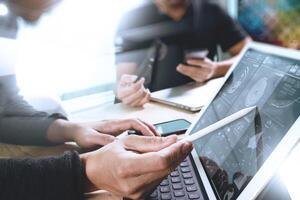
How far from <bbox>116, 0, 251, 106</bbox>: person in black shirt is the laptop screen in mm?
311

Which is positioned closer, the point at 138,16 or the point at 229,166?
the point at 229,166

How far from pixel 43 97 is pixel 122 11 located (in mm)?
301

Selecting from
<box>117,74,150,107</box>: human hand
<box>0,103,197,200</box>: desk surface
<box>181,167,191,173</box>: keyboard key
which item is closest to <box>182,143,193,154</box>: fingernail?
<box>181,167,191,173</box>: keyboard key

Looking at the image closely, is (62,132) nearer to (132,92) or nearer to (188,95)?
(132,92)

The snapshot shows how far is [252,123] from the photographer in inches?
17.7

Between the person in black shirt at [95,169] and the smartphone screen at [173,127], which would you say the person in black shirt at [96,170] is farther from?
the smartphone screen at [173,127]

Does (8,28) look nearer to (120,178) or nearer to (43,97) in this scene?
(43,97)

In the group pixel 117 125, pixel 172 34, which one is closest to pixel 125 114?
pixel 117 125

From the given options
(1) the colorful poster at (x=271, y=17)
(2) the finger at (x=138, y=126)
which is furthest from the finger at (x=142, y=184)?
(1) the colorful poster at (x=271, y=17)

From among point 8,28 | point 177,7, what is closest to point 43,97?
point 8,28

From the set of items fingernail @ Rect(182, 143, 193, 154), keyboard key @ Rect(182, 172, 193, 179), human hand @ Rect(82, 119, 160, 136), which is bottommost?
human hand @ Rect(82, 119, 160, 136)

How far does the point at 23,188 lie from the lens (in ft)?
1.47

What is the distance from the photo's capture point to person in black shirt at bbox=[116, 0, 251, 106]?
85 centimetres

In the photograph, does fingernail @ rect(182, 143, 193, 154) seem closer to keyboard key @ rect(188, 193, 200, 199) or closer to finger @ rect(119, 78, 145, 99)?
keyboard key @ rect(188, 193, 200, 199)
